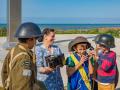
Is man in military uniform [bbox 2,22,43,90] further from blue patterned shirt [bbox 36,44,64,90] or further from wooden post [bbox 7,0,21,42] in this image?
wooden post [bbox 7,0,21,42]

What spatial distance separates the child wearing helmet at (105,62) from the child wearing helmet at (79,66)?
0.33 m

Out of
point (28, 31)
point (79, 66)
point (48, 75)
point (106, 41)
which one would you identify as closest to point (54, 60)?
point (48, 75)

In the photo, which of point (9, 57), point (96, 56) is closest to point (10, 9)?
point (96, 56)

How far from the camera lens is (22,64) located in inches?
→ 143

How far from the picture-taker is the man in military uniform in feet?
11.9

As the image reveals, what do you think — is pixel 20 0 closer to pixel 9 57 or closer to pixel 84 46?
pixel 84 46

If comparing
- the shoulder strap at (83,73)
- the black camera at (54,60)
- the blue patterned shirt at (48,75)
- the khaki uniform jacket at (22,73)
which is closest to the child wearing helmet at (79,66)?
the shoulder strap at (83,73)

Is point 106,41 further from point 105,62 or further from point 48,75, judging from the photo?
point 48,75

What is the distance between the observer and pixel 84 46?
212 inches

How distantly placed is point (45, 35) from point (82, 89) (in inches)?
34.0

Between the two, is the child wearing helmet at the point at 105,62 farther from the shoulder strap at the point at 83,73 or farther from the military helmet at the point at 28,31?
the military helmet at the point at 28,31

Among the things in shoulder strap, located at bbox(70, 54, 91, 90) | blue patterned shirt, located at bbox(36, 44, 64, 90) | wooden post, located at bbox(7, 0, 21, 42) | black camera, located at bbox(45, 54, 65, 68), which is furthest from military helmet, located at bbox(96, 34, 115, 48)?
wooden post, located at bbox(7, 0, 21, 42)

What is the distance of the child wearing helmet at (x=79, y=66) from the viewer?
534cm

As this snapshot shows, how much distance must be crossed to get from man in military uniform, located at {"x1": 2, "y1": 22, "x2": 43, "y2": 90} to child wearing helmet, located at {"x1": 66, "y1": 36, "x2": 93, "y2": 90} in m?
1.43
